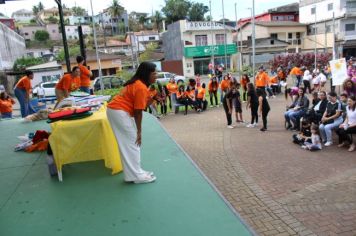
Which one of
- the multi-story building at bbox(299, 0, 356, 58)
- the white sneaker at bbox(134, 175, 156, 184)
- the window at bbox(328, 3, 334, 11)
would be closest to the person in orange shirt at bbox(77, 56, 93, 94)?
the white sneaker at bbox(134, 175, 156, 184)

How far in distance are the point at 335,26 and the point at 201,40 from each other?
16271 mm

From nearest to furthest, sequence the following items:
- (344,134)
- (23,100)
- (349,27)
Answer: (344,134) < (23,100) < (349,27)

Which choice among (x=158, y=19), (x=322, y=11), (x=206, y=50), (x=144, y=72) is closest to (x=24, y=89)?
(x=144, y=72)

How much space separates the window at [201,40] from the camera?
1510 inches

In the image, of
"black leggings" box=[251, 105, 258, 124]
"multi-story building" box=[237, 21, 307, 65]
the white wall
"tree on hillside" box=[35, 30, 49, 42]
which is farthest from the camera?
"tree on hillside" box=[35, 30, 49, 42]

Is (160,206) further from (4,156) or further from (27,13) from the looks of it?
(27,13)

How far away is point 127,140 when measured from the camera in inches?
144

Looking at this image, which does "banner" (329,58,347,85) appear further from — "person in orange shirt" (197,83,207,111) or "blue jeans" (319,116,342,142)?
"person in orange shirt" (197,83,207,111)

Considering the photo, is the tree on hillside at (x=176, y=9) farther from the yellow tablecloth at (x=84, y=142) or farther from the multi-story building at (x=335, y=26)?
the yellow tablecloth at (x=84, y=142)

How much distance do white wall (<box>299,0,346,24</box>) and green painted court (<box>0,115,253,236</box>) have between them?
136ft

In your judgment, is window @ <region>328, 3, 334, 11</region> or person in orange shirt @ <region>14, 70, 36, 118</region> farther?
window @ <region>328, 3, 334, 11</region>

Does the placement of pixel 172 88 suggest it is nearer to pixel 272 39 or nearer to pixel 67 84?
pixel 67 84

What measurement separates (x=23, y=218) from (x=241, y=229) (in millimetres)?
2046

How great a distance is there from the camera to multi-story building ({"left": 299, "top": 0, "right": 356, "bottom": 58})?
3794 centimetres
